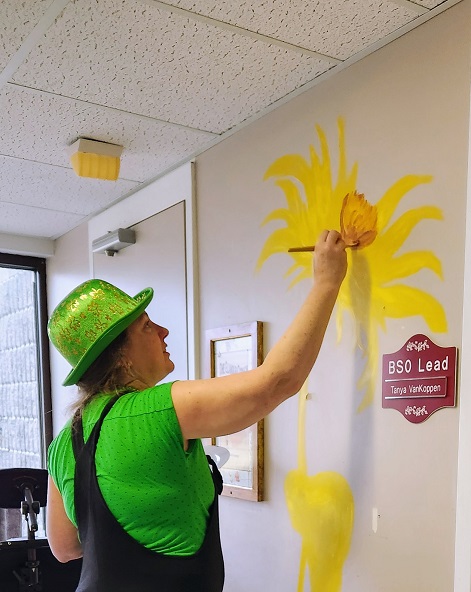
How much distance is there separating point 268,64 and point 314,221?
363 millimetres

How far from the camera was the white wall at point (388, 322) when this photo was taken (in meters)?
1.14

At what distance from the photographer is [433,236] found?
118 centimetres

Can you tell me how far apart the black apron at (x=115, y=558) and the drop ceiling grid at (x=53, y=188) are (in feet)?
3.84

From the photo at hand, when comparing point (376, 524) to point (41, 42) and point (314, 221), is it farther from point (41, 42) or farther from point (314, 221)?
point (41, 42)

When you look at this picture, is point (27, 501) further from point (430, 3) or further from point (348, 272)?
point (430, 3)

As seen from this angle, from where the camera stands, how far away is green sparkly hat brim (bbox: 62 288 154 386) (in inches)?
46.4

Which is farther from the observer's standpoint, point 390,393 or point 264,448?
point 264,448

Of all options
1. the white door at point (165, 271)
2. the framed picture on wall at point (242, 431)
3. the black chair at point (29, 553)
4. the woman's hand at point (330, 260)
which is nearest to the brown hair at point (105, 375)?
the woman's hand at point (330, 260)

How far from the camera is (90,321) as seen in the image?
120 cm

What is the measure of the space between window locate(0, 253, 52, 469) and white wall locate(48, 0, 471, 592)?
1.57 metres

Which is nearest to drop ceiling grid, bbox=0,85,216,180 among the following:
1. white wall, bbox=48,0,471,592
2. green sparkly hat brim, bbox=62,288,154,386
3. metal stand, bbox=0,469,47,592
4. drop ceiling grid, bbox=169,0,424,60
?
white wall, bbox=48,0,471,592

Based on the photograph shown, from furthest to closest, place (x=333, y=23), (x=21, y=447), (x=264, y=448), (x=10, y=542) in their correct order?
(x=21, y=447), (x=10, y=542), (x=264, y=448), (x=333, y=23)

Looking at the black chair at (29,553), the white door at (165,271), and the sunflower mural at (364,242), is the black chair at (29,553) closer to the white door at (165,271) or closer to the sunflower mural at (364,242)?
the white door at (165,271)

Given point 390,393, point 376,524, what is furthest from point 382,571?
point 390,393
